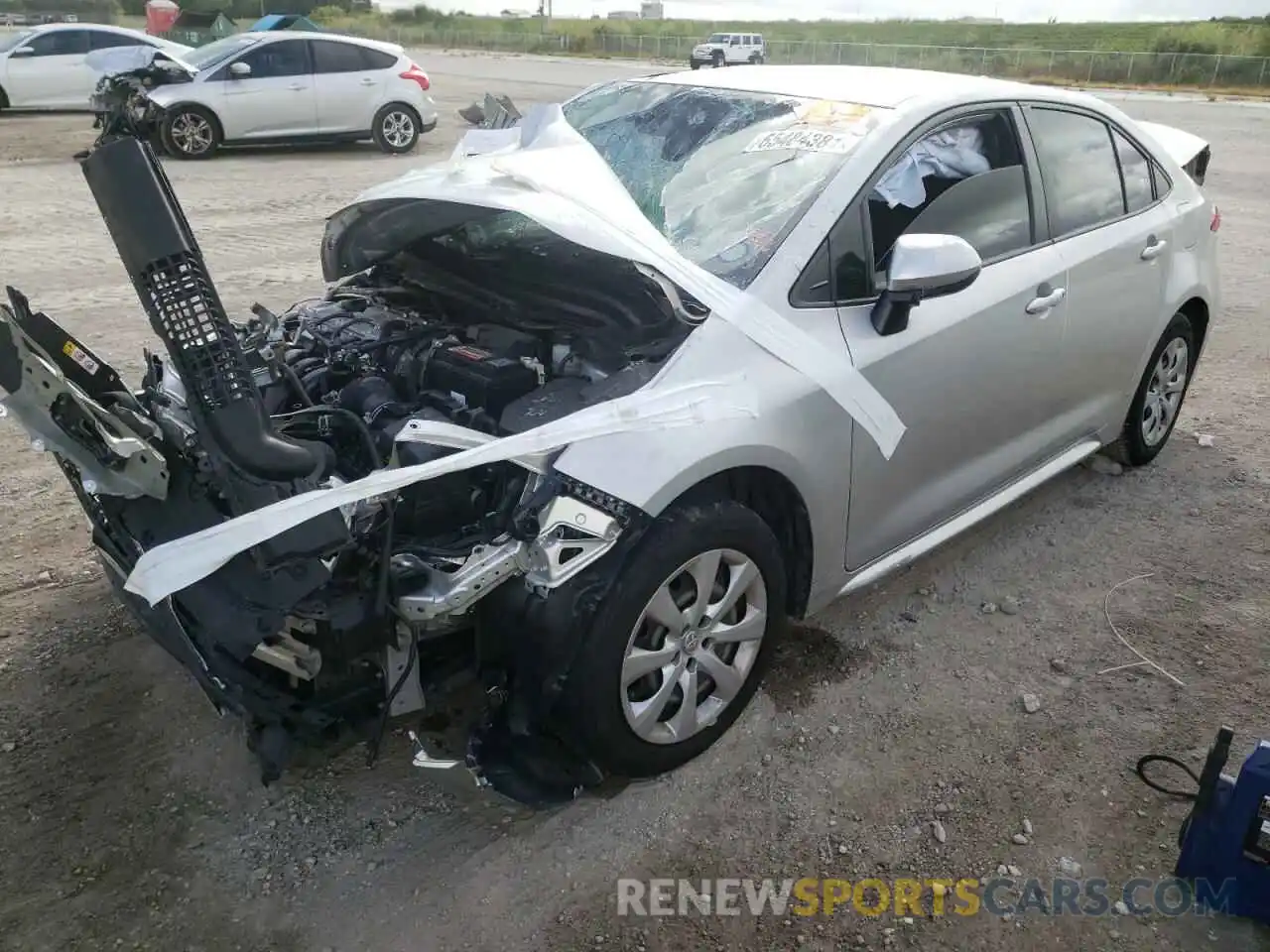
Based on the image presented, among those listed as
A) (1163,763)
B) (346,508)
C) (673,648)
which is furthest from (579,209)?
(1163,763)

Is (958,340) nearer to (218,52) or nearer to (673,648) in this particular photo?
(673,648)

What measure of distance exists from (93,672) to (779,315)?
2423 mm

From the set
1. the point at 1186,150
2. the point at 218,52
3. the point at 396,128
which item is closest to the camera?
the point at 1186,150

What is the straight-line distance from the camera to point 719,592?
2.79 m

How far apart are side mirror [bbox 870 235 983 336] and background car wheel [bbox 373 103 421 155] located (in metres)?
12.2

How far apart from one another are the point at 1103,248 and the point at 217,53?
12.6 meters

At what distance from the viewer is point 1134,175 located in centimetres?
418

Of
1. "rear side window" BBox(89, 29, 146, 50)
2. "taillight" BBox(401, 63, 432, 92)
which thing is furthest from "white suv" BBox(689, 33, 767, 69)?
Answer: "taillight" BBox(401, 63, 432, 92)

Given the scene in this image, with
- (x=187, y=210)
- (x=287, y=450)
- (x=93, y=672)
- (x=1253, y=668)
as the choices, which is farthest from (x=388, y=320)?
(x=187, y=210)

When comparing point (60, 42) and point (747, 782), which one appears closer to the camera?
point (747, 782)

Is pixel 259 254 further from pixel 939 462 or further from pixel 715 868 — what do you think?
pixel 715 868

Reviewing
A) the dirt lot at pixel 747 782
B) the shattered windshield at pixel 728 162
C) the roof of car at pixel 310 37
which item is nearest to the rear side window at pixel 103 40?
the roof of car at pixel 310 37

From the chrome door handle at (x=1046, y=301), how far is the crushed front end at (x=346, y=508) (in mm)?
1440

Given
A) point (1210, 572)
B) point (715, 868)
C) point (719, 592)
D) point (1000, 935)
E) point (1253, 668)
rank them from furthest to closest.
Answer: point (1210, 572) → point (1253, 668) → point (719, 592) → point (715, 868) → point (1000, 935)
